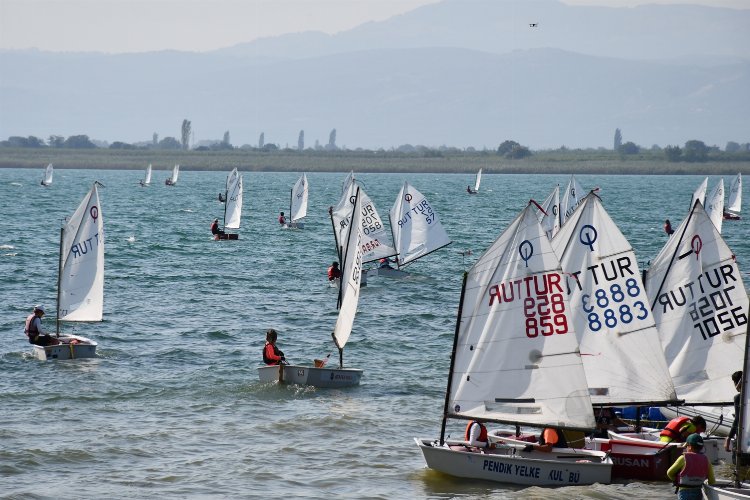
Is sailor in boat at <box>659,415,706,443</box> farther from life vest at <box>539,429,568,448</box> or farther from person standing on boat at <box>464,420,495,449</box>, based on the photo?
person standing on boat at <box>464,420,495,449</box>

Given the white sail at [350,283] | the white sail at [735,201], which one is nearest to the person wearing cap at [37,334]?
the white sail at [350,283]

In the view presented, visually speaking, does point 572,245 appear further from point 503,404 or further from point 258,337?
point 258,337

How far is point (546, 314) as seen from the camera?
70.0 ft

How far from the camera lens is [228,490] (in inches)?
850

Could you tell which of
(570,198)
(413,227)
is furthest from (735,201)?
(413,227)

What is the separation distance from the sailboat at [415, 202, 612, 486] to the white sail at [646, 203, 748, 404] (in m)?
4.18

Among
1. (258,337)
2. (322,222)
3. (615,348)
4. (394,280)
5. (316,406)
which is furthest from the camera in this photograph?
(322,222)

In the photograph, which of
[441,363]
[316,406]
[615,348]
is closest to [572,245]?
[615,348]

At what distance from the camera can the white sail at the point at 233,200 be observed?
75944 millimetres

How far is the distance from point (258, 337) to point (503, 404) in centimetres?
1694

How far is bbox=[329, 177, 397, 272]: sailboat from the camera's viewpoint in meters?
48.8

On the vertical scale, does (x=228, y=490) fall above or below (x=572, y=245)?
below

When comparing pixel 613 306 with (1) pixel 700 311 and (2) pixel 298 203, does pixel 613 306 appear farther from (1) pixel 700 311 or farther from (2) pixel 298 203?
(2) pixel 298 203

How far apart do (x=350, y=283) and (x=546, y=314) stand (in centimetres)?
967
